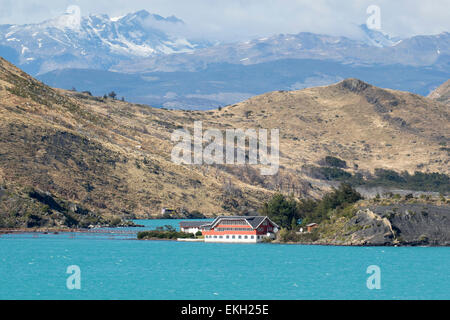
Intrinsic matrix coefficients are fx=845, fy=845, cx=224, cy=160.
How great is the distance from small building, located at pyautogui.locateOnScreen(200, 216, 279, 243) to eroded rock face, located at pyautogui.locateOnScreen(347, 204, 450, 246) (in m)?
17.3

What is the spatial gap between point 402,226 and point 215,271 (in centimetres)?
3998

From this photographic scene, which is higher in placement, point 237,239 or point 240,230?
point 240,230

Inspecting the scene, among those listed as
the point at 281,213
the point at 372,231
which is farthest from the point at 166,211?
the point at 372,231

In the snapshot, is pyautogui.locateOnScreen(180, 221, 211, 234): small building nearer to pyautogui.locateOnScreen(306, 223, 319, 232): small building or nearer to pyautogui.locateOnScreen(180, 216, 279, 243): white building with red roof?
pyautogui.locateOnScreen(180, 216, 279, 243): white building with red roof

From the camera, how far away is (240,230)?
449 feet

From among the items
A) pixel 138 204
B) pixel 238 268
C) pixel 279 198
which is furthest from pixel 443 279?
pixel 138 204

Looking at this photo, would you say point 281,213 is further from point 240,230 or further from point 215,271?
point 215,271

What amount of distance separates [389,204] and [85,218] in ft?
234

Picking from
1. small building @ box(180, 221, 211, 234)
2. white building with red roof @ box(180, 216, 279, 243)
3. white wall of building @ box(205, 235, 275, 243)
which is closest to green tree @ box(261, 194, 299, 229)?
white building with red roof @ box(180, 216, 279, 243)

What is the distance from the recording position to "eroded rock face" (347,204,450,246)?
401 ft

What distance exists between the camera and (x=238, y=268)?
96.6 metres

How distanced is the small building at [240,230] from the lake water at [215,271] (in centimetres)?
388

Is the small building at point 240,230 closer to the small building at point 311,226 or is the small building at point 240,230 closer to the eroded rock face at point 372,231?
the small building at point 311,226
